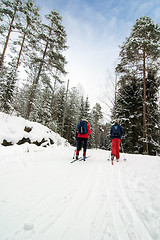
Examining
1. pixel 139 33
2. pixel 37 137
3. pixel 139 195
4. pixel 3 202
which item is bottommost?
pixel 3 202

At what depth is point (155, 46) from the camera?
9.26m

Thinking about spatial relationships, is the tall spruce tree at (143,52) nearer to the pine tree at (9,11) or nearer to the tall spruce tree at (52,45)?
the tall spruce tree at (52,45)

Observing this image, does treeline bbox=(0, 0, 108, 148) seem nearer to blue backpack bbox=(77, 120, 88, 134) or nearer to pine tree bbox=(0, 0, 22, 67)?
pine tree bbox=(0, 0, 22, 67)

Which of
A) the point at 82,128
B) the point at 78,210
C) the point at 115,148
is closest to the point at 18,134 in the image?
the point at 82,128

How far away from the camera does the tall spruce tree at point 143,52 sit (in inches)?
373

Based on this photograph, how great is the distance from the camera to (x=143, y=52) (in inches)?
410

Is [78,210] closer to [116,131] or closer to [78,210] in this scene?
[78,210]

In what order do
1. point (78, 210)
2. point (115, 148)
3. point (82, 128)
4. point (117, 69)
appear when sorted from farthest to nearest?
point (117, 69)
point (82, 128)
point (115, 148)
point (78, 210)

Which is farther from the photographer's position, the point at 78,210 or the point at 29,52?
the point at 29,52

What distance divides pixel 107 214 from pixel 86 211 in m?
0.29

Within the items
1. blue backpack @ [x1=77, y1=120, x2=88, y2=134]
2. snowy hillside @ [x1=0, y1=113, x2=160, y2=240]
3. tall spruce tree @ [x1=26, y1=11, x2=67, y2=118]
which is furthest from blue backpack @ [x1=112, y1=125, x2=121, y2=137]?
tall spruce tree @ [x1=26, y1=11, x2=67, y2=118]

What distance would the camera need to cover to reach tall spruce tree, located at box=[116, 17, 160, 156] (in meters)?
9.47

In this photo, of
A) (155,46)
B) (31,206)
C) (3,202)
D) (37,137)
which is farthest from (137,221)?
(155,46)

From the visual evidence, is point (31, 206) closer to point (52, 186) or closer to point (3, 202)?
point (3, 202)
